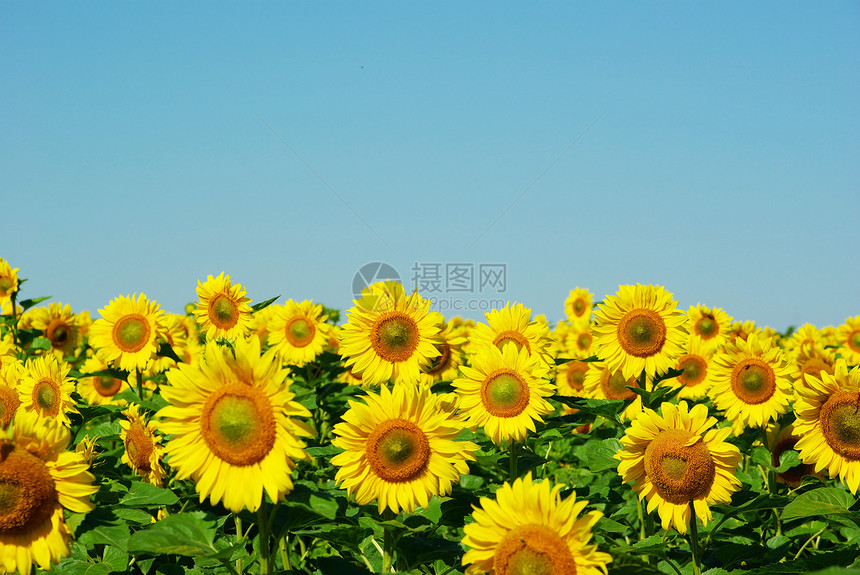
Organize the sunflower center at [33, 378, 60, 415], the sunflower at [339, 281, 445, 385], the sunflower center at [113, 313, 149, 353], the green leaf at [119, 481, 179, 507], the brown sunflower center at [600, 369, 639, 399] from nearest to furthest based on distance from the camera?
the green leaf at [119, 481, 179, 507] < the sunflower center at [33, 378, 60, 415] < the sunflower at [339, 281, 445, 385] < the sunflower center at [113, 313, 149, 353] < the brown sunflower center at [600, 369, 639, 399]

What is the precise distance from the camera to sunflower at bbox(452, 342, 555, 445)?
560cm

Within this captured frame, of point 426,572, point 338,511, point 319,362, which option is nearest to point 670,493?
point 426,572

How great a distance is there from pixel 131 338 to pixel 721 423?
6.36m

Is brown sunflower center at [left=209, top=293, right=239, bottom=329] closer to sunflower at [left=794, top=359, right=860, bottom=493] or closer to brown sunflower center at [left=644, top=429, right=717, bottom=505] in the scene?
brown sunflower center at [left=644, top=429, right=717, bottom=505]

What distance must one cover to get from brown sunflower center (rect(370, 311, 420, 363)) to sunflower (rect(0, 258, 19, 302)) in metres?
5.61

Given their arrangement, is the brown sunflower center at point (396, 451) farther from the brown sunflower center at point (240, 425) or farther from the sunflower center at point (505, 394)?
the sunflower center at point (505, 394)

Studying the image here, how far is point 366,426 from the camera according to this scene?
4.43m

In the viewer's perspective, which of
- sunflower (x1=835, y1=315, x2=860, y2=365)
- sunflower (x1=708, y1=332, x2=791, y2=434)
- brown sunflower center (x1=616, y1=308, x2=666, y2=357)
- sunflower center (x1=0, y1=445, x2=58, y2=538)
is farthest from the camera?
sunflower (x1=835, y1=315, x2=860, y2=365)

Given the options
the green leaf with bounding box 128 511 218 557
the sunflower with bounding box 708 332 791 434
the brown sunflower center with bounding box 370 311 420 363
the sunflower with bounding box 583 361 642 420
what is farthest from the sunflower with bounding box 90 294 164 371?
the sunflower with bounding box 708 332 791 434

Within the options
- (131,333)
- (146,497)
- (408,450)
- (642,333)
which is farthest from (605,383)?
(146,497)

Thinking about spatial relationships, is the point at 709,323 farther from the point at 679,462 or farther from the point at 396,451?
the point at 396,451

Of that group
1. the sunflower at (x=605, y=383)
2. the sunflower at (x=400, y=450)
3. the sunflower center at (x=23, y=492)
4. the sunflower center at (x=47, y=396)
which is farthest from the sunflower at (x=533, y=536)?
the sunflower at (x=605, y=383)

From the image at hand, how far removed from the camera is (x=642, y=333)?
22.0ft

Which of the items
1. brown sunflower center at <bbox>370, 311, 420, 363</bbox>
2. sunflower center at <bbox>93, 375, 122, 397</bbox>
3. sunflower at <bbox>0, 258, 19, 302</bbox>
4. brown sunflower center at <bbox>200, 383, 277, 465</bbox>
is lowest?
brown sunflower center at <bbox>200, 383, 277, 465</bbox>
